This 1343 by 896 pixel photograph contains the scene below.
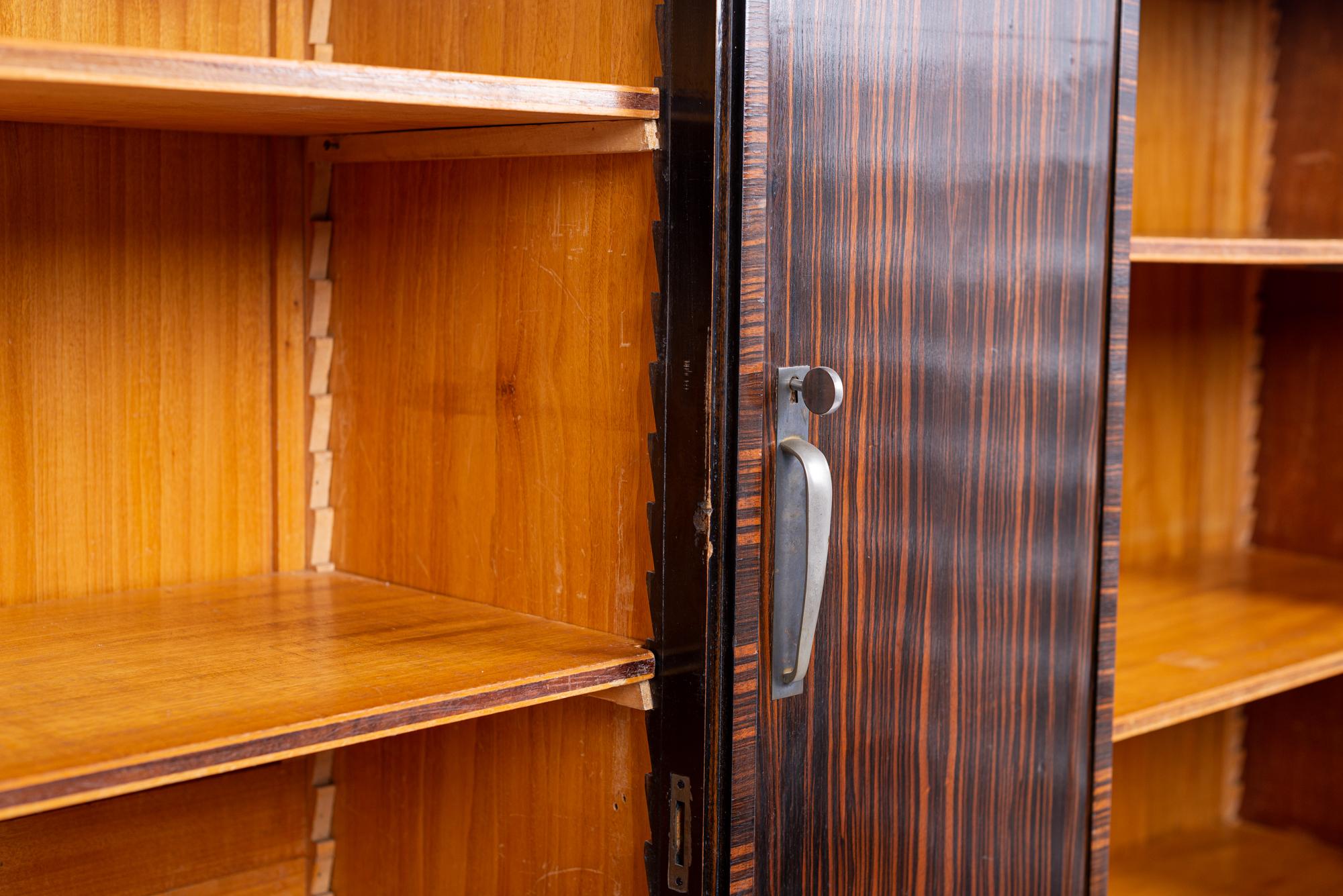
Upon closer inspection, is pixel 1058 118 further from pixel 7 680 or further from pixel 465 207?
pixel 7 680

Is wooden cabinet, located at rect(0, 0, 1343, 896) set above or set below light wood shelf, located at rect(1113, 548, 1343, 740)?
above

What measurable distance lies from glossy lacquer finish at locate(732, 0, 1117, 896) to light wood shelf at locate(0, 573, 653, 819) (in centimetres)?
21

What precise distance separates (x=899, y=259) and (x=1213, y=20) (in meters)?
Result: 1.23

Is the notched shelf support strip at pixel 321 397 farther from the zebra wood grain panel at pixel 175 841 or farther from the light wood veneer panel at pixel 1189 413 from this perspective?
the light wood veneer panel at pixel 1189 413

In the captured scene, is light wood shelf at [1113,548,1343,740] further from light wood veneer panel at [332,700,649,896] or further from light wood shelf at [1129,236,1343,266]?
light wood veneer panel at [332,700,649,896]

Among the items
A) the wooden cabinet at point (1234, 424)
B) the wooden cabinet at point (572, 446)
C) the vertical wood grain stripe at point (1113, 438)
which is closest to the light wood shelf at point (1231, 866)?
the wooden cabinet at point (1234, 424)

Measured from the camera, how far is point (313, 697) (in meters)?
1.01

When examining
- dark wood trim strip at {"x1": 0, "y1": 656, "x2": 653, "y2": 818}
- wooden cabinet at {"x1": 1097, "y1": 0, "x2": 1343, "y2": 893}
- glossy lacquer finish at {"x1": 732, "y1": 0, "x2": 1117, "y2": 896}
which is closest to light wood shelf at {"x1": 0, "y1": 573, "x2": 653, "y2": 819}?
dark wood trim strip at {"x1": 0, "y1": 656, "x2": 653, "y2": 818}

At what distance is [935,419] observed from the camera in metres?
1.26

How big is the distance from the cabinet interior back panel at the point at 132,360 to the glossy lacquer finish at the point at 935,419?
1.92ft

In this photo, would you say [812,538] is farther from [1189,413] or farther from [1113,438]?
[1189,413]

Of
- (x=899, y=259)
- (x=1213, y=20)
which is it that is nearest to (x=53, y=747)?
(x=899, y=259)

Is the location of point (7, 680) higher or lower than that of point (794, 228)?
lower

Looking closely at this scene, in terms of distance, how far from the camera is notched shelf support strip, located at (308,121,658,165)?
1.13 meters
